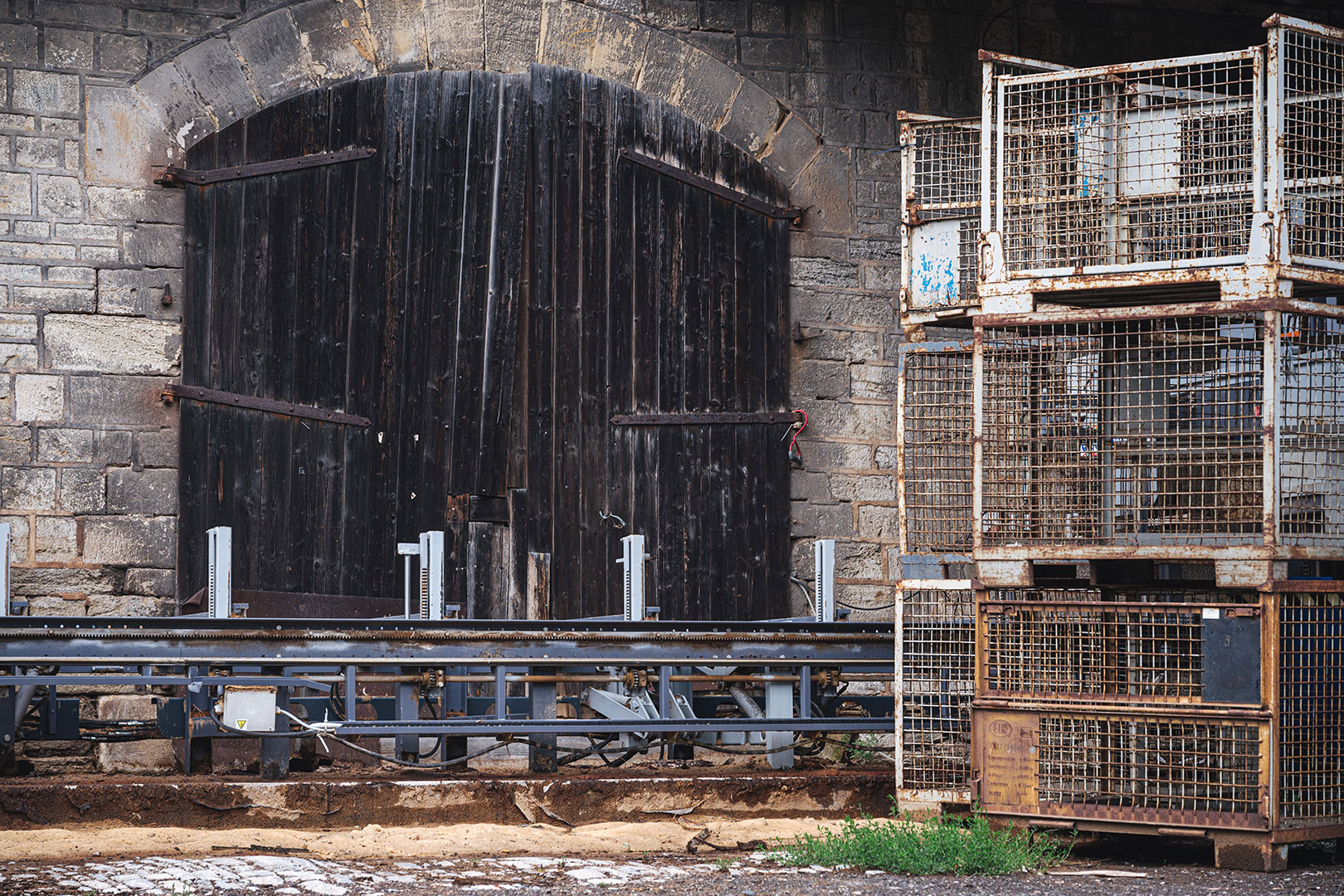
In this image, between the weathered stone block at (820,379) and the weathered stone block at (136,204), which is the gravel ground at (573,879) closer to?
the weathered stone block at (136,204)

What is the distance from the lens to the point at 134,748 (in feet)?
30.8

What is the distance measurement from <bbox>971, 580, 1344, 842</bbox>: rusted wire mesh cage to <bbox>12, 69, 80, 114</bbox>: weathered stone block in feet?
22.0

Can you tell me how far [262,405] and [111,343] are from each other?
1.03m

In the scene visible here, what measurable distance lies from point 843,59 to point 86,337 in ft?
19.3

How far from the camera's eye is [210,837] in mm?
6637

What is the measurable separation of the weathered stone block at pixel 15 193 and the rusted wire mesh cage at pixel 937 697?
6155 mm

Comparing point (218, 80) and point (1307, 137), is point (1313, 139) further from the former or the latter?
point (218, 80)

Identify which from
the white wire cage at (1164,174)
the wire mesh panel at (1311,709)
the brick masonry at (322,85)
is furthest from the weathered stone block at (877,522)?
the wire mesh panel at (1311,709)

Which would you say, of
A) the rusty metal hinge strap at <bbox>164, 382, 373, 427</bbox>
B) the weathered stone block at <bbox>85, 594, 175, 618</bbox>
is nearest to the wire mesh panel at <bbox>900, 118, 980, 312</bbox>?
the rusty metal hinge strap at <bbox>164, 382, 373, 427</bbox>

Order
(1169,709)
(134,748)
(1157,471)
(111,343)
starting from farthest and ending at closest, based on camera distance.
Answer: (111,343) → (134,748) → (1157,471) → (1169,709)

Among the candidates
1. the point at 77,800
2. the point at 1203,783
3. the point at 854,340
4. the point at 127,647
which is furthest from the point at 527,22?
the point at 1203,783

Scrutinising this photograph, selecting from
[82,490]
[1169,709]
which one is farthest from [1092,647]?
[82,490]

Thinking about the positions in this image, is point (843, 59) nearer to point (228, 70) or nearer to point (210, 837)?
point (228, 70)

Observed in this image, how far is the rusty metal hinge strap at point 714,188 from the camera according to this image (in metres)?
11.1
